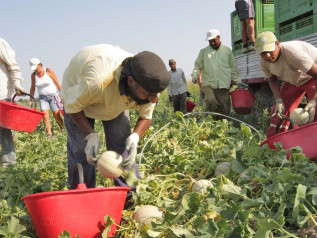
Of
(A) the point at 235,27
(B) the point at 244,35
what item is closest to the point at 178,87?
(A) the point at 235,27

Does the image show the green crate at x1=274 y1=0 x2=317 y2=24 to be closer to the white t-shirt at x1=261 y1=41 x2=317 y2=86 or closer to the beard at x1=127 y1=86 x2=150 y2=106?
the white t-shirt at x1=261 y1=41 x2=317 y2=86

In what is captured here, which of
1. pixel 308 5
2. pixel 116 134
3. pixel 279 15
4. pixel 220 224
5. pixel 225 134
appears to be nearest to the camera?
pixel 220 224

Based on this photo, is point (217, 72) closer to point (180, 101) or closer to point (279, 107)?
point (279, 107)

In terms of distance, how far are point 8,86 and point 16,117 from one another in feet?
1.34

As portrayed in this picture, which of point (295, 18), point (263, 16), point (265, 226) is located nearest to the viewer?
point (265, 226)

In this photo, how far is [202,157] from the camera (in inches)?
147

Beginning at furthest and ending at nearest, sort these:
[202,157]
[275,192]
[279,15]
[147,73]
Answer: [279,15], [202,157], [275,192], [147,73]

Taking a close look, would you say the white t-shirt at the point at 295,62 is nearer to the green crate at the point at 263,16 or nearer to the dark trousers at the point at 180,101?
the green crate at the point at 263,16

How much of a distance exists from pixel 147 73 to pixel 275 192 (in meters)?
1.09

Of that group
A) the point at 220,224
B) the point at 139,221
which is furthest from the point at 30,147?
the point at 220,224

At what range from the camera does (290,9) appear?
19.3 feet

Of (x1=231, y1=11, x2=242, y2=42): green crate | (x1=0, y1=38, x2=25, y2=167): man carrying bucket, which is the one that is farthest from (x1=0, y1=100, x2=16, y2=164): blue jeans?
(x1=231, y1=11, x2=242, y2=42): green crate

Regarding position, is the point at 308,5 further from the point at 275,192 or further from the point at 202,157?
the point at 275,192

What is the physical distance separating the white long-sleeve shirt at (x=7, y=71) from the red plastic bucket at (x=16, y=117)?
0.69 ft
